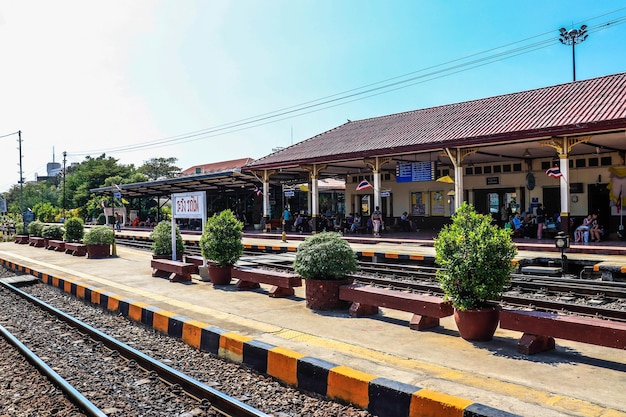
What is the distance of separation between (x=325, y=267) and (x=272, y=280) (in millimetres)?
1734

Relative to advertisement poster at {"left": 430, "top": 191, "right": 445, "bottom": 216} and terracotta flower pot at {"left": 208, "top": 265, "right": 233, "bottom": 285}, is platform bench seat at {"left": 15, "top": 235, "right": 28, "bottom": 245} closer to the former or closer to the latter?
terracotta flower pot at {"left": 208, "top": 265, "right": 233, "bottom": 285}

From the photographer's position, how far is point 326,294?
7.38 meters

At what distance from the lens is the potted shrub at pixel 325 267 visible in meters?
7.22

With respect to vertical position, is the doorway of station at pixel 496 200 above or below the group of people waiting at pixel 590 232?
above

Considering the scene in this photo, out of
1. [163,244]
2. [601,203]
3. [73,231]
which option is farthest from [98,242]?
[601,203]

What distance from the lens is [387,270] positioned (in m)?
12.4

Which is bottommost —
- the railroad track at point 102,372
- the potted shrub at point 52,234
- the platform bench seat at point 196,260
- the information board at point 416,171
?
the railroad track at point 102,372

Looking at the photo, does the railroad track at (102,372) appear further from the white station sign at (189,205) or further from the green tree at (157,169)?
the green tree at (157,169)

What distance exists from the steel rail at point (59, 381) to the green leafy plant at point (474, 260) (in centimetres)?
362

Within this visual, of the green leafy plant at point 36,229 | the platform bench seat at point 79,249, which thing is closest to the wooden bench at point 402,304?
the platform bench seat at point 79,249

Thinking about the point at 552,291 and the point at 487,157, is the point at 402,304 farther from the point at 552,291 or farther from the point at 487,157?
the point at 487,157

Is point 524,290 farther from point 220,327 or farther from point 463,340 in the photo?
point 220,327

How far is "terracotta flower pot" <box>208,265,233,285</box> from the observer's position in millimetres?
10000

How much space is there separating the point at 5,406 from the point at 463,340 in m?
4.67
